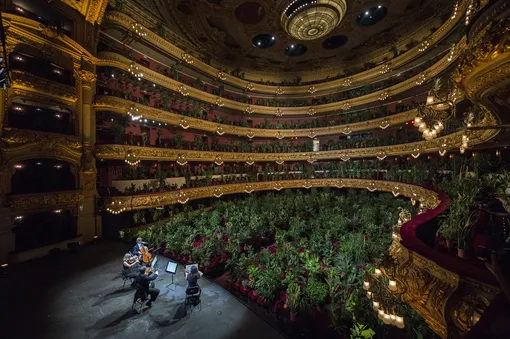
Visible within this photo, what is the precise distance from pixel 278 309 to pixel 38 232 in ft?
45.2

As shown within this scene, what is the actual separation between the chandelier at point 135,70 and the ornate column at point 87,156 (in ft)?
8.21

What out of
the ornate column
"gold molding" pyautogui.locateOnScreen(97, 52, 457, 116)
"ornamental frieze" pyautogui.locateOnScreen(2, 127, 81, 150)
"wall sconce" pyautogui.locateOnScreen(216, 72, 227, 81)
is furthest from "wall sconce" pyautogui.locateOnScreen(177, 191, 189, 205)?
"wall sconce" pyautogui.locateOnScreen(216, 72, 227, 81)

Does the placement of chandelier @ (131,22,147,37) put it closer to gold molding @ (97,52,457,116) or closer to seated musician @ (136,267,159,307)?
gold molding @ (97,52,457,116)

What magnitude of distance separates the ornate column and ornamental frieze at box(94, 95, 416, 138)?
760 mm

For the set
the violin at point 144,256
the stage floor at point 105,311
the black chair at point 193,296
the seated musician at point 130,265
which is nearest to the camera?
the stage floor at point 105,311

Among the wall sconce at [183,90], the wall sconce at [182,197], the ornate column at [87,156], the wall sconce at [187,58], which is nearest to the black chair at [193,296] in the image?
the ornate column at [87,156]

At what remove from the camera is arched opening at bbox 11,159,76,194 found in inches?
459

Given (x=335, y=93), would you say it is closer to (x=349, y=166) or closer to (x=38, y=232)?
(x=349, y=166)

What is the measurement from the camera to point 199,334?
654 centimetres

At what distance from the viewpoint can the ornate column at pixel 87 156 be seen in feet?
45.9

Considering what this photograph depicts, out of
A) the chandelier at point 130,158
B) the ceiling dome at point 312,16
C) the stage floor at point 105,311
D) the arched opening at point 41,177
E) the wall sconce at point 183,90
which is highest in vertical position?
the ceiling dome at point 312,16

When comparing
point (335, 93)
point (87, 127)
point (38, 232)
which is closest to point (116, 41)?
point (87, 127)

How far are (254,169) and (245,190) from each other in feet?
16.5

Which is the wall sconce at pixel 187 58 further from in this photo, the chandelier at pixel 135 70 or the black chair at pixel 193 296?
the black chair at pixel 193 296
